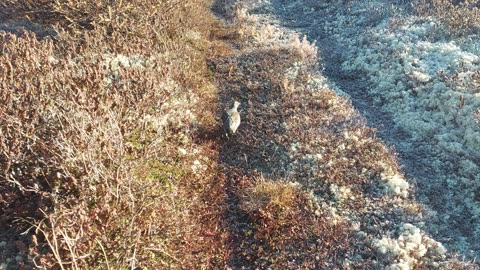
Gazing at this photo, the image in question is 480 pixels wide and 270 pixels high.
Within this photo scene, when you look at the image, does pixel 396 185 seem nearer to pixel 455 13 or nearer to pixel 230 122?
pixel 230 122

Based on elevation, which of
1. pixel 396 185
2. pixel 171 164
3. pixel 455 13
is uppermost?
pixel 455 13

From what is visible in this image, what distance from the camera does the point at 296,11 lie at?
18297mm

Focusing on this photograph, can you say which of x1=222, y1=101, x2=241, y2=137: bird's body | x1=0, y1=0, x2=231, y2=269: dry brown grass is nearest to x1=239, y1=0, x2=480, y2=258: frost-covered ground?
x1=222, y1=101, x2=241, y2=137: bird's body

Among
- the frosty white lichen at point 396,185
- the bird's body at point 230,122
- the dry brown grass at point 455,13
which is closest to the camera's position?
the frosty white lichen at point 396,185

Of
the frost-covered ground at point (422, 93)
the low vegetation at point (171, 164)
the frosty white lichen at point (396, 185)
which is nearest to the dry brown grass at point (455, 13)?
the frost-covered ground at point (422, 93)

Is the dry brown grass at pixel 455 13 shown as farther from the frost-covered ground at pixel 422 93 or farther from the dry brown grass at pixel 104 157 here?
the dry brown grass at pixel 104 157

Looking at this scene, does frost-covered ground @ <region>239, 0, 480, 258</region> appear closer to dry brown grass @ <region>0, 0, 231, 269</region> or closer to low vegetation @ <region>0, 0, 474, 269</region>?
low vegetation @ <region>0, 0, 474, 269</region>

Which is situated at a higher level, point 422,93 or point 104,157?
point 422,93

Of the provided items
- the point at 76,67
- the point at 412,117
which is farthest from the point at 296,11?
the point at 76,67

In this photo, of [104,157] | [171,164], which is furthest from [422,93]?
[104,157]

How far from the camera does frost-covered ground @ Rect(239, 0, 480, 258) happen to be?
809 cm

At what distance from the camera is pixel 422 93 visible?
1069 centimetres

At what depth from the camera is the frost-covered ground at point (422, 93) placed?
Result: 8.09 meters

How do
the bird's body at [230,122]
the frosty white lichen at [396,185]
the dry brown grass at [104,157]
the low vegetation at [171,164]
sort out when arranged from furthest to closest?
1. the bird's body at [230,122]
2. the frosty white lichen at [396,185]
3. the low vegetation at [171,164]
4. the dry brown grass at [104,157]
